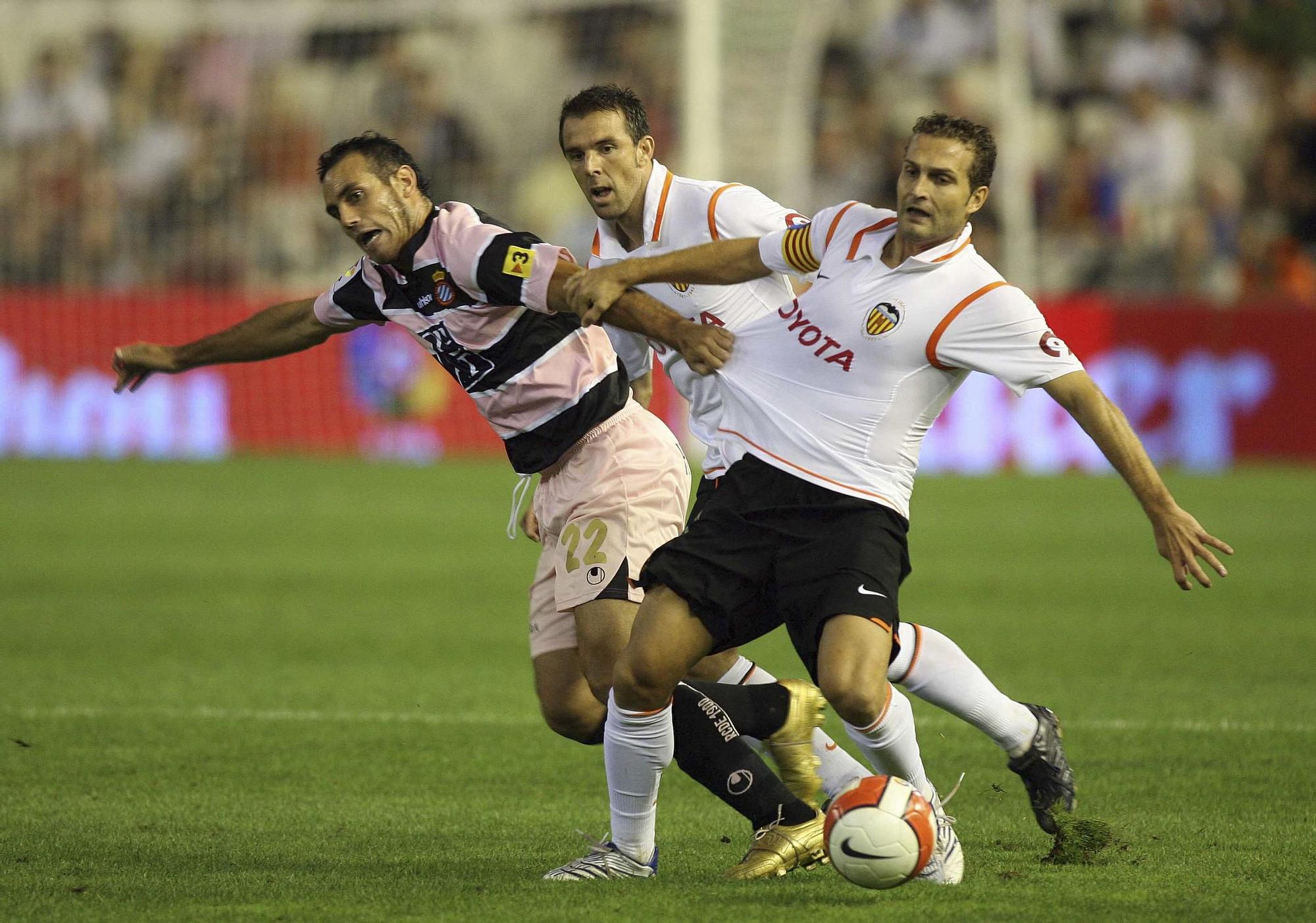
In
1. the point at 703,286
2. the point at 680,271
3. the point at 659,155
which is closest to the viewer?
the point at 680,271

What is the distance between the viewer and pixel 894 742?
4.79m

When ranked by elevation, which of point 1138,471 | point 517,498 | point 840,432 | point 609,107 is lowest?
point 517,498

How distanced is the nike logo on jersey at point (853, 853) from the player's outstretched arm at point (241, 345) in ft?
7.60

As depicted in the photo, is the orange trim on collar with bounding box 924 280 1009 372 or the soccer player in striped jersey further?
the soccer player in striped jersey

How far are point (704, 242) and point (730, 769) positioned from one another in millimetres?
1494

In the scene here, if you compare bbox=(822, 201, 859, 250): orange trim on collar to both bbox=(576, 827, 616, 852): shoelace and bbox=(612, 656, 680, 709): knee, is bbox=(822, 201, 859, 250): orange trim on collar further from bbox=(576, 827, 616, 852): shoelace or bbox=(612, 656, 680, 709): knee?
bbox=(576, 827, 616, 852): shoelace

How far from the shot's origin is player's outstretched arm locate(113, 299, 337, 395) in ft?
19.0

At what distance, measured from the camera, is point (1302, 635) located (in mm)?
9016

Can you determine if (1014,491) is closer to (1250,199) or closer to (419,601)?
(1250,199)

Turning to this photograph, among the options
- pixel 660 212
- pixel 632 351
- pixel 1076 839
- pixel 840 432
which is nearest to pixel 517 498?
pixel 632 351

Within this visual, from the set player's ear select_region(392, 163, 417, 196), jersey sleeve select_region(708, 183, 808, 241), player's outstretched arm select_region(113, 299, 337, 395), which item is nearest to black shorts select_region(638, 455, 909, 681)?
jersey sleeve select_region(708, 183, 808, 241)

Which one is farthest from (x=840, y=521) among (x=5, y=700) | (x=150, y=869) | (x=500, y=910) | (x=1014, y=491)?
(x=1014, y=491)

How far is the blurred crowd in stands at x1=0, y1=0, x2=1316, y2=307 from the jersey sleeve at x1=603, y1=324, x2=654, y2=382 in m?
12.0

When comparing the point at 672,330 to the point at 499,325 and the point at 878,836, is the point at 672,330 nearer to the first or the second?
the point at 499,325
